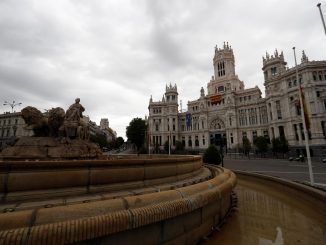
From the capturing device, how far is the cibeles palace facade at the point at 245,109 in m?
46.6

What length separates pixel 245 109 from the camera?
230 ft

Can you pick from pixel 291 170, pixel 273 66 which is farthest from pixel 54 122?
pixel 273 66

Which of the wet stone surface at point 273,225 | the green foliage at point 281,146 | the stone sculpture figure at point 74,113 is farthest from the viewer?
the green foliage at point 281,146

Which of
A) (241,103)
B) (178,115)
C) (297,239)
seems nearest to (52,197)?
(297,239)

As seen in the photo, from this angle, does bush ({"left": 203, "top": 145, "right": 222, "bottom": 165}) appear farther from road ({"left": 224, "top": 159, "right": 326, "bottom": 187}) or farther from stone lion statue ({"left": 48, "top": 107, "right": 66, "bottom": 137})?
stone lion statue ({"left": 48, "top": 107, "right": 66, "bottom": 137})

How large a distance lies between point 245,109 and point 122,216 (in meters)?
74.6

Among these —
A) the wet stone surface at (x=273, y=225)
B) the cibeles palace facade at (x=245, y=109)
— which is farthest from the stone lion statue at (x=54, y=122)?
the cibeles palace facade at (x=245, y=109)

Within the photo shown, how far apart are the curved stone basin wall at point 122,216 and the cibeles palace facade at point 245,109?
26786mm

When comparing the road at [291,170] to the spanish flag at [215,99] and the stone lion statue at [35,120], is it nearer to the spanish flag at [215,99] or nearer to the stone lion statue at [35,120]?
the stone lion statue at [35,120]

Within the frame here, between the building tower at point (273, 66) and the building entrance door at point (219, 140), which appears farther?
the building tower at point (273, 66)

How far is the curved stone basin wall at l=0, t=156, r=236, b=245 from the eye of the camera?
A: 2074 millimetres

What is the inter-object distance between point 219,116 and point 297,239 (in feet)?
244

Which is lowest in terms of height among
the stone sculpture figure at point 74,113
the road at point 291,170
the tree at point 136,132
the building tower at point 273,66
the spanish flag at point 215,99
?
the road at point 291,170

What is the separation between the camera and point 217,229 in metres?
4.27
